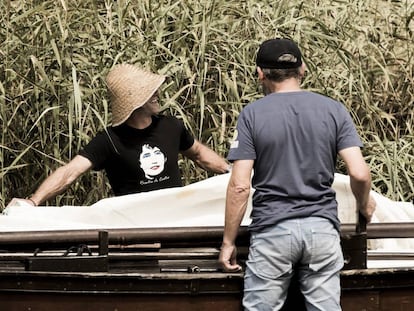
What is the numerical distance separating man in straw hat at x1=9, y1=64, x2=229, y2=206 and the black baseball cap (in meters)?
1.34

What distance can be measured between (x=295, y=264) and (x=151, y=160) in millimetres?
1503

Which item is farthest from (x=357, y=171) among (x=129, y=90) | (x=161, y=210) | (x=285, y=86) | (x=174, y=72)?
(x=174, y=72)

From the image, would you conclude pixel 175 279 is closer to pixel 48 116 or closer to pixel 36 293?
pixel 36 293

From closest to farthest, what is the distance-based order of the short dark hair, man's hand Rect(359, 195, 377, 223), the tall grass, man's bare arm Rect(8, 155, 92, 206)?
the short dark hair < man's hand Rect(359, 195, 377, 223) < man's bare arm Rect(8, 155, 92, 206) < the tall grass

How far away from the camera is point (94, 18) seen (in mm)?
7551

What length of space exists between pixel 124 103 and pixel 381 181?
76.4 inches

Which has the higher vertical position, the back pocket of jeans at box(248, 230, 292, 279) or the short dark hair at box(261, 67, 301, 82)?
the short dark hair at box(261, 67, 301, 82)

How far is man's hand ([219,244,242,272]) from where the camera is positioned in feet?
16.2

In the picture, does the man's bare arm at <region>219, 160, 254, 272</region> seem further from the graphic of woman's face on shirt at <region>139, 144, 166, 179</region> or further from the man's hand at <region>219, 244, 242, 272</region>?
the graphic of woman's face on shirt at <region>139, 144, 166, 179</region>

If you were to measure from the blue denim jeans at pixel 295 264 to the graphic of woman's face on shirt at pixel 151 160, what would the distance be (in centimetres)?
136

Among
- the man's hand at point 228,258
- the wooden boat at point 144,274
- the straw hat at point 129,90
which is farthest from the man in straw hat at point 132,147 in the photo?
the man's hand at point 228,258

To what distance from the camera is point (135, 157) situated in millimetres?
6160

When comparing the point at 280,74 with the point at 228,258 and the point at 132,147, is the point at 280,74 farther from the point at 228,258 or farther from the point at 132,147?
the point at 132,147

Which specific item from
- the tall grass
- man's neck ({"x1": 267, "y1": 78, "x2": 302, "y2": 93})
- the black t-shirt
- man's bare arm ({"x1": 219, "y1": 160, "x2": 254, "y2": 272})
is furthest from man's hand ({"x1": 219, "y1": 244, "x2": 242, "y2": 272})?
the tall grass
